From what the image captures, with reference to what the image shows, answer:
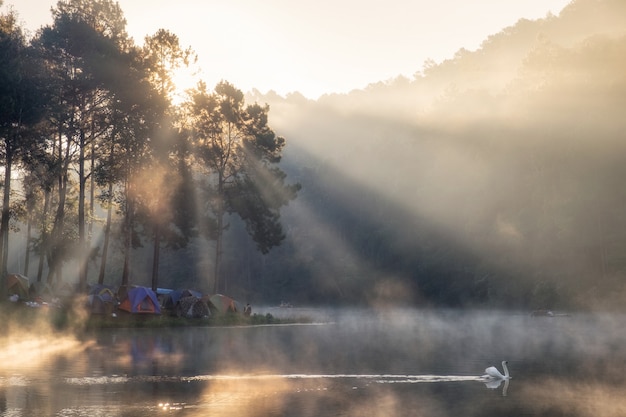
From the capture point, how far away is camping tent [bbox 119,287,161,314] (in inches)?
2231

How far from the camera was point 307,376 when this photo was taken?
25.0 meters

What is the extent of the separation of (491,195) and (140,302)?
67.8 metres

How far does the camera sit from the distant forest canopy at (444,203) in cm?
7138

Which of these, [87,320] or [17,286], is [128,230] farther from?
[87,320]

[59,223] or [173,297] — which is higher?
[59,223]

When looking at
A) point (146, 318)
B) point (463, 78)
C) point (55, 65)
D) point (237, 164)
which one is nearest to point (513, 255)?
point (237, 164)

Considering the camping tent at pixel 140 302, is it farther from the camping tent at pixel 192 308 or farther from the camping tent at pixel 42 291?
the camping tent at pixel 42 291

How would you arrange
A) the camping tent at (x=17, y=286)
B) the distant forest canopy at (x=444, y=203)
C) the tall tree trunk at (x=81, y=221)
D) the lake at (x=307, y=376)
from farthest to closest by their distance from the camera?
the distant forest canopy at (x=444, y=203), the camping tent at (x=17, y=286), the tall tree trunk at (x=81, y=221), the lake at (x=307, y=376)

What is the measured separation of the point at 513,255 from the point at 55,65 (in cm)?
6725

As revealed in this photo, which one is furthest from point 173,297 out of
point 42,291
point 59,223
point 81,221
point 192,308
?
point 81,221

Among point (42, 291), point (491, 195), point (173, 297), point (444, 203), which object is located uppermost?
point (444, 203)

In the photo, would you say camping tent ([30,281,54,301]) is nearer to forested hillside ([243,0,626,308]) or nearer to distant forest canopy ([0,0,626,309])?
distant forest canopy ([0,0,626,309])

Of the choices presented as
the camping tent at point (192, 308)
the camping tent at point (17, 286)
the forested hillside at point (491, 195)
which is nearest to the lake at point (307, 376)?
the camping tent at point (17, 286)

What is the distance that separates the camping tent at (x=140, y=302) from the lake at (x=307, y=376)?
14.2 meters
